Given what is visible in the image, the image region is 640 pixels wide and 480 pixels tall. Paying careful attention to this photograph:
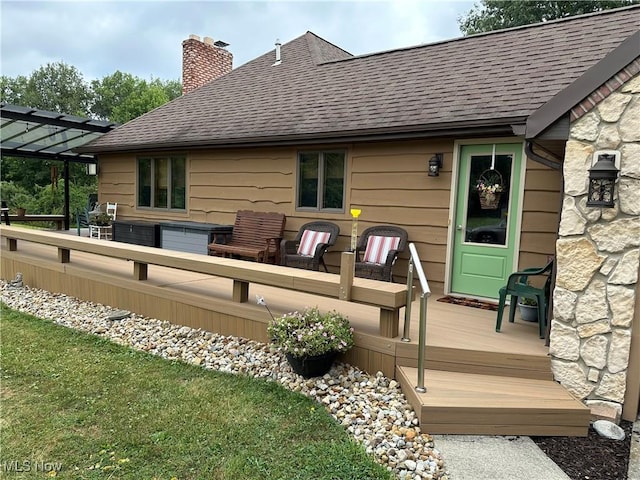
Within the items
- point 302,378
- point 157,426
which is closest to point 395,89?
point 302,378

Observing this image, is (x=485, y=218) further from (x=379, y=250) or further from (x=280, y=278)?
(x=280, y=278)

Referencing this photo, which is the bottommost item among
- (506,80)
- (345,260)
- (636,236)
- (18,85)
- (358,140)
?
(345,260)

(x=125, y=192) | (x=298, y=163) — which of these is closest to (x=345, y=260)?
(x=298, y=163)

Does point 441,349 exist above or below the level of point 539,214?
below

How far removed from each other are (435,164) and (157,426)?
3.97 meters

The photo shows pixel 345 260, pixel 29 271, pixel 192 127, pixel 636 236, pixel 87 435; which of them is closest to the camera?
pixel 87 435

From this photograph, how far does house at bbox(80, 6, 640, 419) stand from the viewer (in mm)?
2844

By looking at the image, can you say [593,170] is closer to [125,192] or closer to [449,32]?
[125,192]

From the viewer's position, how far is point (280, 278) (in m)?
3.63

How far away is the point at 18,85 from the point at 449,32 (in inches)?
1173

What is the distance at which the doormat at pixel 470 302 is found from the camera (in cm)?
462

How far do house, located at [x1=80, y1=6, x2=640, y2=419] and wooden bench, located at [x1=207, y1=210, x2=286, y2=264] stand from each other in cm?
20

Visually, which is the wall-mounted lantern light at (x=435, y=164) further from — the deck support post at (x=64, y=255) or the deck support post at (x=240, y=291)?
the deck support post at (x=64, y=255)

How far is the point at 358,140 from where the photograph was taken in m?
5.70
